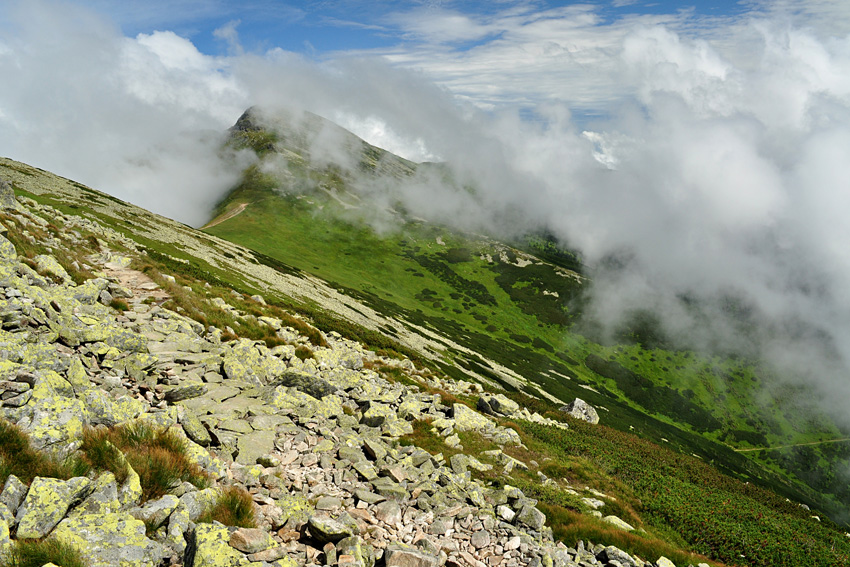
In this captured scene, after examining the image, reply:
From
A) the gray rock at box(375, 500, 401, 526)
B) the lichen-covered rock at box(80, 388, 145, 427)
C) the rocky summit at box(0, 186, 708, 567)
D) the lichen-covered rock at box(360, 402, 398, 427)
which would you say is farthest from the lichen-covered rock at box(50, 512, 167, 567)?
the lichen-covered rock at box(360, 402, 398, 427)

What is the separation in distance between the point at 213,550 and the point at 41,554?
7.43 ft

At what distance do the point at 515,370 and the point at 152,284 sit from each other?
10251 cm

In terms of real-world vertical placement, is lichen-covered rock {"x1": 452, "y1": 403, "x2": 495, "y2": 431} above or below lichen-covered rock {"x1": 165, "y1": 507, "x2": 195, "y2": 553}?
below

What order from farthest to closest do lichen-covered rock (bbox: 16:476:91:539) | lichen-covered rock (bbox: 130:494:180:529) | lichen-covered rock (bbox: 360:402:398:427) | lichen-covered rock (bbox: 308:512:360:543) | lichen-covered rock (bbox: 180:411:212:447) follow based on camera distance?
lichen-covered rock (bbox: 360:402:398:427) → lichen-covered rock (bbox: 180:411:212:447) → lichen-covered rock (bbox: 308:512:360:543) → lichen-covered rock (bbox: 130:494:180:529) → lichen-covered rock (bbox: 16:476:91:539)

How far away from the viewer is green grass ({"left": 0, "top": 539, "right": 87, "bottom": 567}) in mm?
5430

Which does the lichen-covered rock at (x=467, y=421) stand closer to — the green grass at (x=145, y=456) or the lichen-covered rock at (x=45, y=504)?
the green grass at (x=145, y=456)

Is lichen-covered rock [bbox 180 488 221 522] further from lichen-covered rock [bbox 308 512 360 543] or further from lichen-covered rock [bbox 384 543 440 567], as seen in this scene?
lichen-covered rock [bbox 384 543 440 567]

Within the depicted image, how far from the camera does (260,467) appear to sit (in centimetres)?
1117

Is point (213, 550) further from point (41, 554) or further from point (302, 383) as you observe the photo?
point (302, 383)

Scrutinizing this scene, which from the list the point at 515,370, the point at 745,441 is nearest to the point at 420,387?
the point at 515,370

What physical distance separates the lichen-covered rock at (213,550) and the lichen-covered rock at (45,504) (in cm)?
201

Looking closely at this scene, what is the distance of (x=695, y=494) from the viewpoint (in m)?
23.6

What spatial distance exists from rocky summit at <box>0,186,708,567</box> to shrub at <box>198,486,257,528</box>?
12 cm

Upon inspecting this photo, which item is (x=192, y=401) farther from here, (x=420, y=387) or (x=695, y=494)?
(x=695, y=494)
